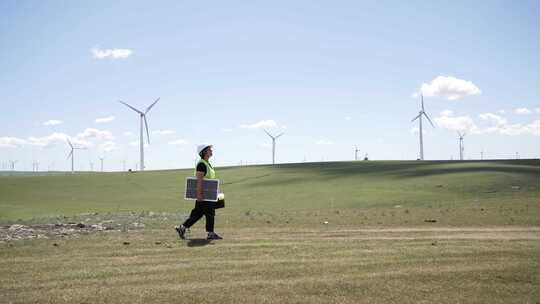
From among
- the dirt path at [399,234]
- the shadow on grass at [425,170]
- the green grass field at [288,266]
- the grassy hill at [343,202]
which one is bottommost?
the green grass field at [288,266]

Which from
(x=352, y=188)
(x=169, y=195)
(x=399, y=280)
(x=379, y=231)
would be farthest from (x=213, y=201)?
(x=169, y=195)

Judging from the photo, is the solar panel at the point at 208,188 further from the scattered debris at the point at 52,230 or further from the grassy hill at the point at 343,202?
the grassy hill at the point at 343,202

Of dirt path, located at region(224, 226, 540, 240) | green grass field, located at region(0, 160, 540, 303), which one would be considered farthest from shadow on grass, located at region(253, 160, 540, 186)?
green grass field, located at region(0, 160, 540, 303)

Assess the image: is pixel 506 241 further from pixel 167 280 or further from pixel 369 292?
pixel 167 280

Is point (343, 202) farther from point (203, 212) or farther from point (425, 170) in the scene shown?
point (425, 170)

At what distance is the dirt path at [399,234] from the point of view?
14078 millimetres

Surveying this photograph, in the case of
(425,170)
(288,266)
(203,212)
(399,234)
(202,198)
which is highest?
(425,170)

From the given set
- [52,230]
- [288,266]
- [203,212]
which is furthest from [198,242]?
[52,230]

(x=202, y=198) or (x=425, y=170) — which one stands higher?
(x=425, y=170)

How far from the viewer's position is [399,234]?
49.9ft

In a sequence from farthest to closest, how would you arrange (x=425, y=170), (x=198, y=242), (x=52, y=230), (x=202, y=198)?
(x=425, y=170)
(x=52, y=230)
(x=202, y=198)
(x=198, y=242)

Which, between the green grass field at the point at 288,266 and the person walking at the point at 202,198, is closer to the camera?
the green grass field at the point at 288,266

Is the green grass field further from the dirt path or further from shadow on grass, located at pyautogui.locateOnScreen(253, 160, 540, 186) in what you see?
shadow on grass, located at pyautogui.locateOnScreen(253, 160, 540, 186)

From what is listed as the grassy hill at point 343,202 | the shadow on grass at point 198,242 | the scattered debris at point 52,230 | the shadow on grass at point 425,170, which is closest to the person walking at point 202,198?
the shadow on grass at point 198,242
